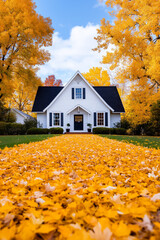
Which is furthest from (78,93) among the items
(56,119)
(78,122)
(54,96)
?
(56,119)

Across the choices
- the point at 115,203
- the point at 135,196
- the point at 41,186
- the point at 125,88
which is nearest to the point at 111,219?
the point at 115,203

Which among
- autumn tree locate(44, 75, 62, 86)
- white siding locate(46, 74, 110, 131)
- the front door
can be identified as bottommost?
the front door

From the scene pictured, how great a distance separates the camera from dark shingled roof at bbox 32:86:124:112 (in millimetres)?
18391

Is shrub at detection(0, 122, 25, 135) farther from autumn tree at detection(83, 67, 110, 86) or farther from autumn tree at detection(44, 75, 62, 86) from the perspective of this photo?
autumn tree at detection(44, 75, 62, 86)

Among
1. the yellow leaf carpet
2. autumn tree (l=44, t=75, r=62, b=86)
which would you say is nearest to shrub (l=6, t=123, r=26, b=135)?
the yellow leaf carpet

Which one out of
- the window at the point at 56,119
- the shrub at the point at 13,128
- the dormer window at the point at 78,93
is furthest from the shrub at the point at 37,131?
the dormer window at the point at 78,93

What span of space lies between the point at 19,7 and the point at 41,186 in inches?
631

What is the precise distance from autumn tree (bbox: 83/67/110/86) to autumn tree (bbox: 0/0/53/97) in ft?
40.7

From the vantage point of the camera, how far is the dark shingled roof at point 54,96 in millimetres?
18391

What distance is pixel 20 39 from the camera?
578 inches

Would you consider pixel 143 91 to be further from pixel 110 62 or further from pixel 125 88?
pixel 125 88

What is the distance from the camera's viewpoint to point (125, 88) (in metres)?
28.8

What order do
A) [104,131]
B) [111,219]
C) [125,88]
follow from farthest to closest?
[125,88] → [104,131] → [111,219]

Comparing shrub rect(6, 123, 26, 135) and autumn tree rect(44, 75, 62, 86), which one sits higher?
autumn tree rect(44, 75, 62, 86)
